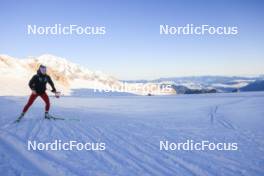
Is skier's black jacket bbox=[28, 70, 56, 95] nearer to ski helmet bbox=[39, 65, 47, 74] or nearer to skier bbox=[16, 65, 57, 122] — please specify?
skier bbox=[16, 65, 57, 122]

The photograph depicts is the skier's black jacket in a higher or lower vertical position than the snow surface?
higher

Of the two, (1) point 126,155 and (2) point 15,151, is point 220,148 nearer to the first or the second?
(1) point 126,155

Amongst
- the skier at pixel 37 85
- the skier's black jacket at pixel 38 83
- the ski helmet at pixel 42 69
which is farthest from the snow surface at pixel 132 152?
the ski helmet at pixel 42 69

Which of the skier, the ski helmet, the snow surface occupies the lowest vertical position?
the snow surface

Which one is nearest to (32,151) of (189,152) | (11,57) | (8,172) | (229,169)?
(8,172)

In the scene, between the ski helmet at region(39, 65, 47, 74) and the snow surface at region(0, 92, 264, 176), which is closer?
the snow surface at region(0, 92, 264, 176)

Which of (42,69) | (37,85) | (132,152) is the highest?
(42,69)

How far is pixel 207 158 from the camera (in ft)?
19.9

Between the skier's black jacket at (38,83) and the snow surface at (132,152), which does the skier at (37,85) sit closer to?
the skier's black jacket at (38,83)

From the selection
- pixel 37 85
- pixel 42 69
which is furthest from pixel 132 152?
pixel 42 69

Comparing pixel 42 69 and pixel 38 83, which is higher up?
pixel 42 69

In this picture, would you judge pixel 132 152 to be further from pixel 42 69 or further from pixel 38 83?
pixel 42 69

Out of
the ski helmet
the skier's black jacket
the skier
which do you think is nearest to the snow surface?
the skier

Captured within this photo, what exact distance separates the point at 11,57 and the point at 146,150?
284 ft
